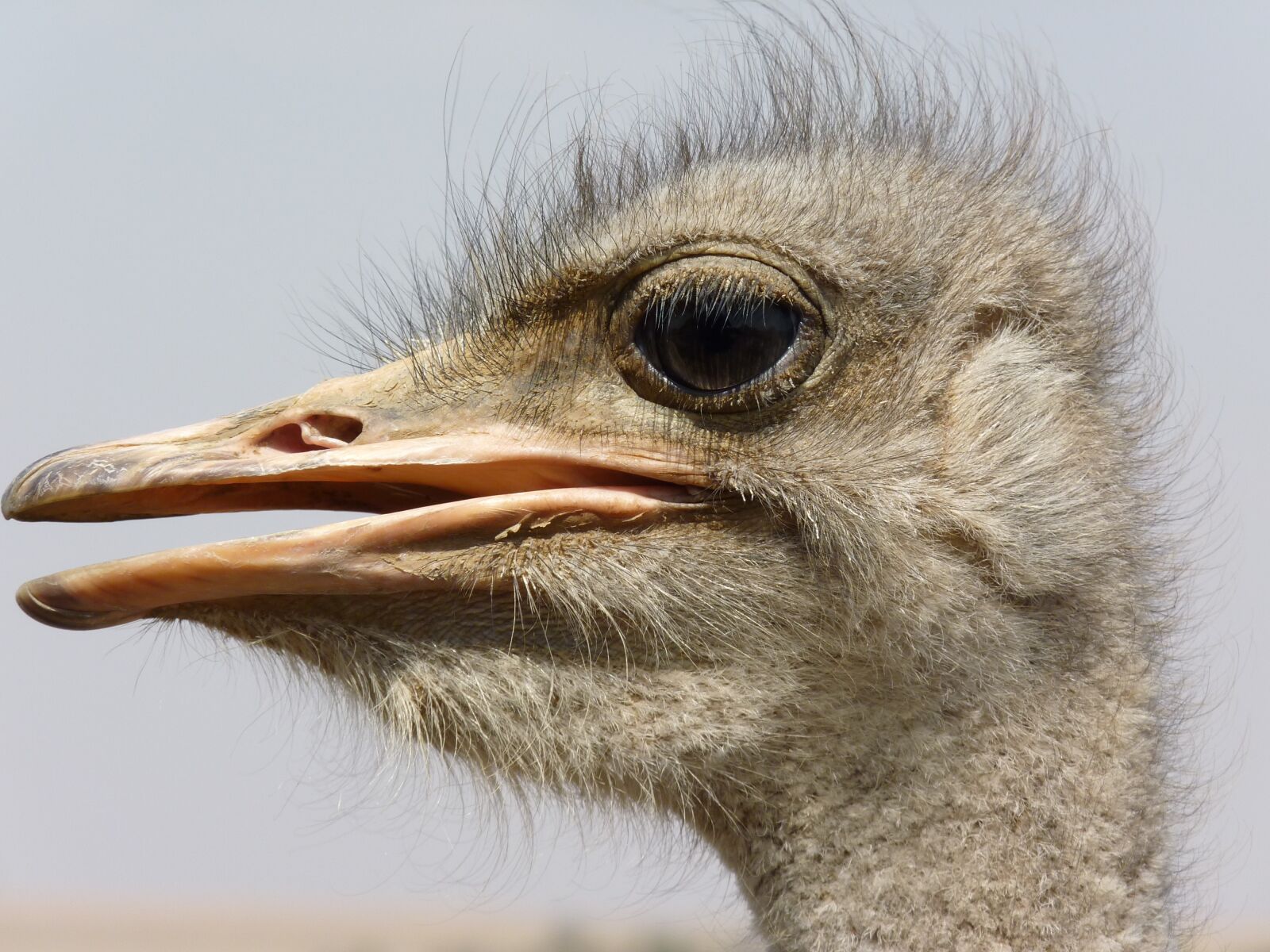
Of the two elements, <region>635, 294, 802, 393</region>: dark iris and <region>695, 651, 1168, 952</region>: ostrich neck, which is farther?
<region>635, 294, 802, 393</region>: dark iris

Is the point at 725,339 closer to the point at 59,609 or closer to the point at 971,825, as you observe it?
the point at 971,825

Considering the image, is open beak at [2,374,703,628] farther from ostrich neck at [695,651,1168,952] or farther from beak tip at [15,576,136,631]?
ostrich neck at [695,651,1168,952]

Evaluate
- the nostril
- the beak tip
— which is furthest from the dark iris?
the beak tip

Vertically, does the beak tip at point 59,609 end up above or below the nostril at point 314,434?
below

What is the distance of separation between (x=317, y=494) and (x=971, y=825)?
1132mm

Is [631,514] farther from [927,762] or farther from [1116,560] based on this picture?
[1116,560]

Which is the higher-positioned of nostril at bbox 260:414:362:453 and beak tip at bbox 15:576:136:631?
nostril at bbox 260:414:362:453

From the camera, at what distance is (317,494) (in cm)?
267

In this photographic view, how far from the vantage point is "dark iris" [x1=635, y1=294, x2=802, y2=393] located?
2688mm

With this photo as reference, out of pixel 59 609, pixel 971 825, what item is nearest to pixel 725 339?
pixel 971 825

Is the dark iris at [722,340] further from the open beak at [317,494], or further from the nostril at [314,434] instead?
the nostril at [314,434]

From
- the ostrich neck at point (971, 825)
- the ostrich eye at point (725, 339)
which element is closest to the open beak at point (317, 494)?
the ostrich eye at point (725, 339)

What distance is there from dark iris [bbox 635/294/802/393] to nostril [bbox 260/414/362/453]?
496 millimetres

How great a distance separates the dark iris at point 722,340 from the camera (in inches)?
106
